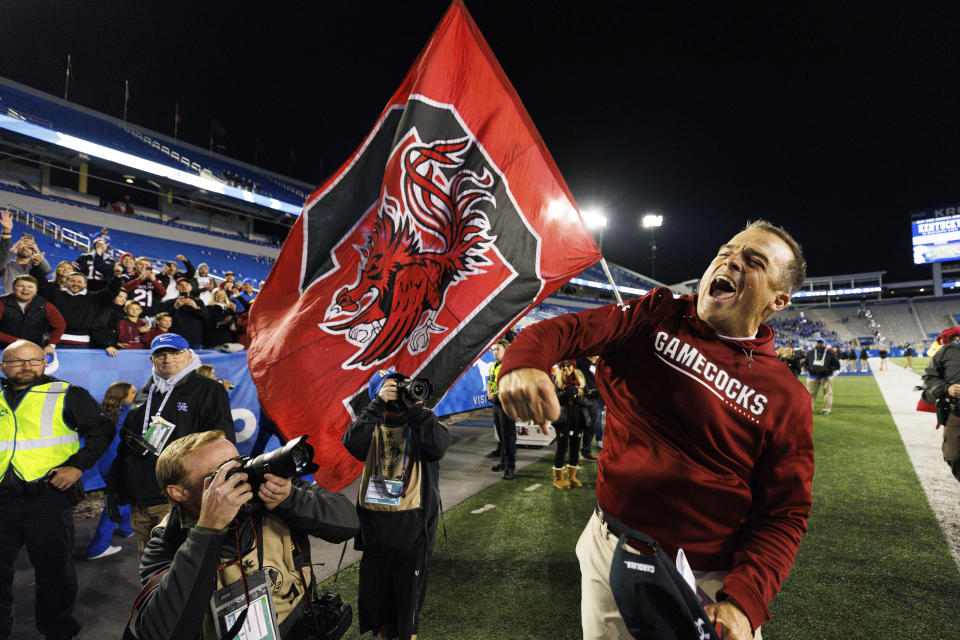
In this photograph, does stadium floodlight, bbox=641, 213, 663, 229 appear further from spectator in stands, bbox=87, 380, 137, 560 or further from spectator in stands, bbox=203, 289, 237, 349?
spectator in stands, bbox=87, 380, 137, 560

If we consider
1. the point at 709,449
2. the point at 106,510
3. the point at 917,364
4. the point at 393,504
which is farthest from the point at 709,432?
the point at 917,364

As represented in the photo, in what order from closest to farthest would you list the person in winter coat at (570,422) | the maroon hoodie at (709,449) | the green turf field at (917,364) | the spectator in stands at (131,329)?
1. the maroon hoodie at (709,449)
2. the spectator in stands at (131,329)
3. the person in winter coat at (570,422)
4. the green turf field at (917,364)

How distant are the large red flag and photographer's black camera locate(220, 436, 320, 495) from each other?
1.03 m

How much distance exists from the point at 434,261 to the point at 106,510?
12.7 ft

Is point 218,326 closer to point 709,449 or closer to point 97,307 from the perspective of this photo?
point 97,307

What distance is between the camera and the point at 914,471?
6.85m

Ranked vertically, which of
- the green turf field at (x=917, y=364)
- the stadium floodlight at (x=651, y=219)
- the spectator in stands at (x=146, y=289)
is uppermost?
the stadium floodlight at (x=651, y=219)

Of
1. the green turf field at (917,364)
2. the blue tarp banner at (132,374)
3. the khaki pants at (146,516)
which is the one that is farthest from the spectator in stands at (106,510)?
the green turf field at (917,364)

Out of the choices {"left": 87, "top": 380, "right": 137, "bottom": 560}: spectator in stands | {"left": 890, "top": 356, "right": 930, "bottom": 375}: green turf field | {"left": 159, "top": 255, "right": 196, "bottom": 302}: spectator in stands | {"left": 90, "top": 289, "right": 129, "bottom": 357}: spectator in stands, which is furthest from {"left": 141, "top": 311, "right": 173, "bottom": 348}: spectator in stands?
{"left": 890, "top": 356, "right": 930, "bottom": 375}: green turf field

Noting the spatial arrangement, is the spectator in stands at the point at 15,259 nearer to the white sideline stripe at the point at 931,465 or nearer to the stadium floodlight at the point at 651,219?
the white sideline stripe at the point at 931,465

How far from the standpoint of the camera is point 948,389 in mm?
4230

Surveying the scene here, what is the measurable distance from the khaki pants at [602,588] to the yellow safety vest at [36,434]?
3608 millimetres

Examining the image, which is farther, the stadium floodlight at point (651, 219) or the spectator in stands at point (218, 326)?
the stadium floodlight at point (651, 219)

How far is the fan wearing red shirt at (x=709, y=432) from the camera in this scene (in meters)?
1.49
